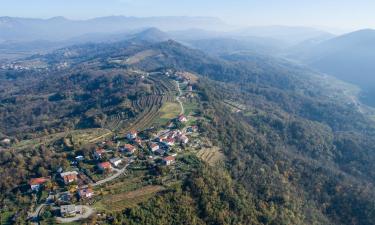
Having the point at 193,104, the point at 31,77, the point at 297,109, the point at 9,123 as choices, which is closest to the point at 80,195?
the point at 193,104

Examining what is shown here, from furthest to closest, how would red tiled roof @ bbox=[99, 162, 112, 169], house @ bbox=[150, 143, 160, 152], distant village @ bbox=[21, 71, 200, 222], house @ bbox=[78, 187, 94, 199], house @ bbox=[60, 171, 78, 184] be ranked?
house @ bbox=[150, 143, 160, 152] < red tiled roof @ bbox=[99, 162, 112, 169] < house @ bbox=[60, 171, 78, 184] < distant village @ bbox=[21, 71, 200, 222] < house @ bbox=[78, 187, 94, 199]

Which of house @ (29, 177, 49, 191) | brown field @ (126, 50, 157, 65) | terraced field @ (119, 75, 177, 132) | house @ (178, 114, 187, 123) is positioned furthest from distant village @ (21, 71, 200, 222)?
brown field @ (126, 50, 157, 65)

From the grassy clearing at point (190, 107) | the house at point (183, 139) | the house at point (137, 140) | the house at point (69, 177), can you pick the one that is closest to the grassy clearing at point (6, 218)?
the house at point (69, 177)

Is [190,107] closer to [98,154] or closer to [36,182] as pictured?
[98,154]

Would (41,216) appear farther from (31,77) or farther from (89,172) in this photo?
(31,77)

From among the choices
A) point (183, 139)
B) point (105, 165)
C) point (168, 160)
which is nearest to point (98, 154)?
point (105, 165)

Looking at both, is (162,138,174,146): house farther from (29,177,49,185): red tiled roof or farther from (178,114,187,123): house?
(29,177,49,185): red tiled roof
